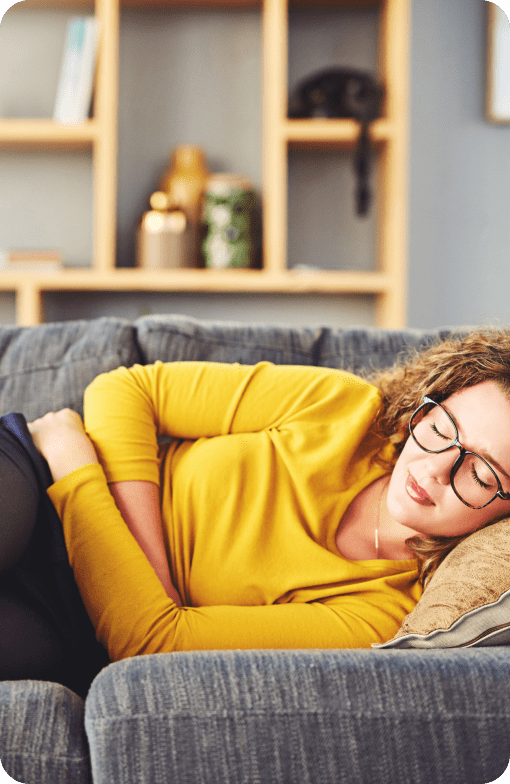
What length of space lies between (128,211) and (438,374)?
1.65 metres

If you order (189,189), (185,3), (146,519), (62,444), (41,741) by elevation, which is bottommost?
(41,741)

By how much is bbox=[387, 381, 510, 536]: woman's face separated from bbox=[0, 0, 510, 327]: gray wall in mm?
1471

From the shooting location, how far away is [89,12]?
95.4 inches

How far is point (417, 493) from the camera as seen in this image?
103cm

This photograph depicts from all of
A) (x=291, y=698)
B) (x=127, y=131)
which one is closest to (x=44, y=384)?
(x=291, y=698)

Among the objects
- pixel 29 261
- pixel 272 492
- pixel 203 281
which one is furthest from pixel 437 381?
pixel 29 261

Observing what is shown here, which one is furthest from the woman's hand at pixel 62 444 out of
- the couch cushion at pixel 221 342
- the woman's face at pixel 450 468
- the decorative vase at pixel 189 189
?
the decorative vase at pixel 189 189

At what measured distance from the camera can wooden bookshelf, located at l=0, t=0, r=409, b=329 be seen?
7.32 ft

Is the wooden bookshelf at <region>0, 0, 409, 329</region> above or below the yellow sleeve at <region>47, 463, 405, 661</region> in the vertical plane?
above

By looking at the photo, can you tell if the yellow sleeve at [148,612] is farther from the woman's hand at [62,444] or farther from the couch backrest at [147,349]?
the couch backrest at [147,349]

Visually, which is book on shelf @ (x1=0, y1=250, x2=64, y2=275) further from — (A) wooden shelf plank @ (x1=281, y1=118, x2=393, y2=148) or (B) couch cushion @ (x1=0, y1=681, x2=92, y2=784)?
(B) couch cushion @ (x1=0, y1=681, x2=92, y2=784)

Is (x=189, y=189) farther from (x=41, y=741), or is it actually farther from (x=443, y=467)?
(x=41, y=741)

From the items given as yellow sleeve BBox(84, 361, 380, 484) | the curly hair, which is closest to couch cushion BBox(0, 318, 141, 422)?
yellow sleeve BBox(84, 361, 380, 484)

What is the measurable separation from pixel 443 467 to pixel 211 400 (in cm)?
40
